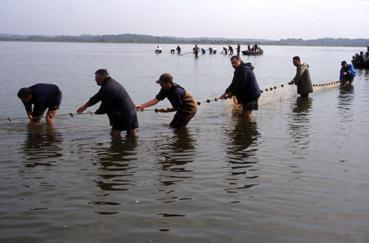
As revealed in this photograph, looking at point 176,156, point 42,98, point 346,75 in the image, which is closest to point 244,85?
point 176,156

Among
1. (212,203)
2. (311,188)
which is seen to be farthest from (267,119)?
(212,203)

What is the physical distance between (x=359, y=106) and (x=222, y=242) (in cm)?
1409

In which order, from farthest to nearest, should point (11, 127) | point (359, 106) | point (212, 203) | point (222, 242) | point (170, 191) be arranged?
point (359, 106) → point (11, 127) → point (170, 191) → point (212, 203) → point (222, 242)

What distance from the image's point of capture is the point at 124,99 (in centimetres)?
960

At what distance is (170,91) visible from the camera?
435 inches

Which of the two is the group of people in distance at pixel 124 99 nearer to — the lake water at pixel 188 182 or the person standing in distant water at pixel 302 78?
the lake water at pixel 188 182

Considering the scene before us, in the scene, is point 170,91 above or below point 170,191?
above

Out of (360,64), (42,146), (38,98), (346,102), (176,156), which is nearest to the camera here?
(176,156)

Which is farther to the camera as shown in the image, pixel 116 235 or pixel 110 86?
pixel 110 86

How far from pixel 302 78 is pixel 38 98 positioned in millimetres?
11537

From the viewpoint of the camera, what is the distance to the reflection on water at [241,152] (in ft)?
24.8

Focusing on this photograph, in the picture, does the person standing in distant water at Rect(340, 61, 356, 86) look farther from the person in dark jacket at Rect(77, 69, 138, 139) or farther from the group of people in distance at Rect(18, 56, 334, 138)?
the person in dark jacket at Rect(77, 69, 138, 139)

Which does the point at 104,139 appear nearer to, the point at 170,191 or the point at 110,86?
the point at 110,86

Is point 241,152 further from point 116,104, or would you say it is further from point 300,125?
point 300,125
